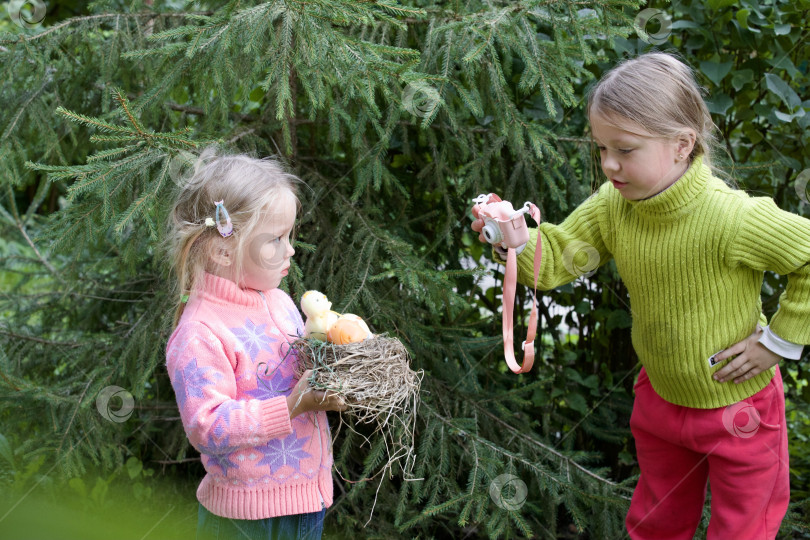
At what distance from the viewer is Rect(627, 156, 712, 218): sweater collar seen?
6.08ft

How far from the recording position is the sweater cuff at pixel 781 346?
6.09 ft

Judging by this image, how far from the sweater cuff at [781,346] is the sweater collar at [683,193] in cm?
40

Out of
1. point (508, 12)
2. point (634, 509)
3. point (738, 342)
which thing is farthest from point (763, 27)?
point (634, 509)

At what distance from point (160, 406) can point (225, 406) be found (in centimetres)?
164

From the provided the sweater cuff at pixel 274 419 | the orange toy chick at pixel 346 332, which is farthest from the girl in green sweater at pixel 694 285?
the sweater cuff at pixel 274 419

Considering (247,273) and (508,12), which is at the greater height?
(508,12)

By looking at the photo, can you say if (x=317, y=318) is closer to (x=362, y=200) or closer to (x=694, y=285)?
(x=694, y=285)

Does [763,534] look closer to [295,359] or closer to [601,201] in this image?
[601,201]

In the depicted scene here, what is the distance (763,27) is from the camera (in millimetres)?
2973

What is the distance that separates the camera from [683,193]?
186 cm

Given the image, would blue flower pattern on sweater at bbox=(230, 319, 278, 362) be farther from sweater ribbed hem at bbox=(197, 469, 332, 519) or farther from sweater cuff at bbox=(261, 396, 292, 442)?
sweater ribbed hem at bbox=(197, 469, 332, 519)

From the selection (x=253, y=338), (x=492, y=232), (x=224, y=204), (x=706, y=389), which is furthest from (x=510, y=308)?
(x=224, y=204)

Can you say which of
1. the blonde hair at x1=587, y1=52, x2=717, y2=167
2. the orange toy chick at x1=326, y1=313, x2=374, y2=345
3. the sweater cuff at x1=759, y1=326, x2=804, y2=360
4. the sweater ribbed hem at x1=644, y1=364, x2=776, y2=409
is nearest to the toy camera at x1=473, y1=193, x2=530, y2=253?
the blonde hair at x1=587, y1=52, x2=717, y2=167

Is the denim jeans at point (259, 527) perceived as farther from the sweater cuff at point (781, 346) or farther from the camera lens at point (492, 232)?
the sweater cuff at point (781, 346)
